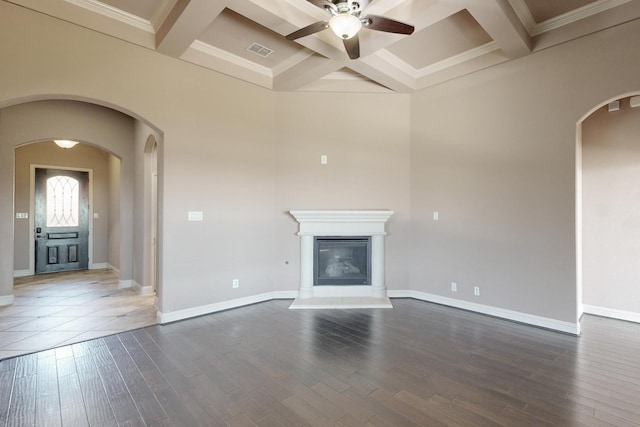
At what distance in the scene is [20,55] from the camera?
2.73 m

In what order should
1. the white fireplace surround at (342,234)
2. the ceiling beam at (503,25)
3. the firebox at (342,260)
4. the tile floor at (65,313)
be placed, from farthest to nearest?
the firebox at (342,260) → the white fireplace surround at (342,234) → the tile floor at (65,313) → the ceiling beam at (503,25)

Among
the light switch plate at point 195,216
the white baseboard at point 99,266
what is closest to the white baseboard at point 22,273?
the white baseboard at point 99,266

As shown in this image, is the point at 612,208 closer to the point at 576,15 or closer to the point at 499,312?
the point at 499,312

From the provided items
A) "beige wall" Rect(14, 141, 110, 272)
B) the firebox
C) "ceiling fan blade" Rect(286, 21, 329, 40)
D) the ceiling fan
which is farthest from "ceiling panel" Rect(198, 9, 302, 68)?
"beige wall" Rect(14, 141, 110, 272)

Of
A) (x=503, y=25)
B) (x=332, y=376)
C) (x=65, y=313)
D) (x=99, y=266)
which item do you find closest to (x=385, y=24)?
(x=503, y=25)

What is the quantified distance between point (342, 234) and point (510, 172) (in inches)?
93.0

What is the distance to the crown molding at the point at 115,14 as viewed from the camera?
300 centimetres

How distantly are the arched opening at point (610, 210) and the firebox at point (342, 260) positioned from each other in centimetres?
267

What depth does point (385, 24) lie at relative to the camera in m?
2.61

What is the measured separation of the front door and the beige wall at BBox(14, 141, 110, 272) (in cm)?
16

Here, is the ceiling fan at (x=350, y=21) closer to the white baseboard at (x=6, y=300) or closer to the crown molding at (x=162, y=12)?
the crown molding at (x=162, y=12)

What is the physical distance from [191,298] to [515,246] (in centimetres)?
415

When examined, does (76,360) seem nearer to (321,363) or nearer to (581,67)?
(321,363)

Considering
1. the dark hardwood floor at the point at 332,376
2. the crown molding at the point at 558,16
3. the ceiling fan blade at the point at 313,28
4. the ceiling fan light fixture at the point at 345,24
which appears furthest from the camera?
the crown molding at the point at 558,16
